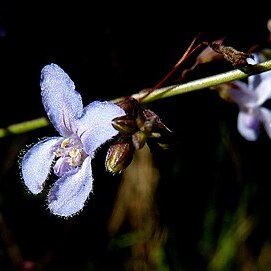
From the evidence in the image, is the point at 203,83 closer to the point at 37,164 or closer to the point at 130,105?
the point at 130,105

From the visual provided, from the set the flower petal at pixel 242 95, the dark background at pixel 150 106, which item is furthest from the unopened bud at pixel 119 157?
the dark background at pixel 150 106

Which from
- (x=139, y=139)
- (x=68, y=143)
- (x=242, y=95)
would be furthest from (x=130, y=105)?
(x=242, y=95)

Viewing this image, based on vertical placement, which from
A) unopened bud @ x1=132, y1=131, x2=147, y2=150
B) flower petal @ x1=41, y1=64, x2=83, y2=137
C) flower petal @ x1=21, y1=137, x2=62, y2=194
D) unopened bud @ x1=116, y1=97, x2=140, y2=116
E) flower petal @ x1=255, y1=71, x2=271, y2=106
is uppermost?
flower petal @ x1=41, y1=64, x2=83, y2=137

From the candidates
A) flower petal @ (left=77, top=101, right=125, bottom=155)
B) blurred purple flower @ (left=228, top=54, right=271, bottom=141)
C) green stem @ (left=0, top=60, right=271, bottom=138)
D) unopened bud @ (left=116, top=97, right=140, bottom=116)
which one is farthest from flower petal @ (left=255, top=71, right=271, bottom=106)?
flower petal @ (left=77, top=101, right=125, bottom=155)

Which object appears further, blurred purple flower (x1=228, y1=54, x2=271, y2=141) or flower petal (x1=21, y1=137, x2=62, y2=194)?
blurred purple flower (x1=228, y1=54, x2=271, y2=141)

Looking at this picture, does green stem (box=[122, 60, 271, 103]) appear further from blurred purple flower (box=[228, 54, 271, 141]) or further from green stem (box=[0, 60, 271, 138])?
blurred purple flower (box=[228, 54, 271, 141])

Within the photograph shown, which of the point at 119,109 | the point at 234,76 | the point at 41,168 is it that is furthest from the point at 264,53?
the point at 41,168

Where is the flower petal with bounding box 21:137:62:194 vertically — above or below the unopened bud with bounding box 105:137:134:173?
above
